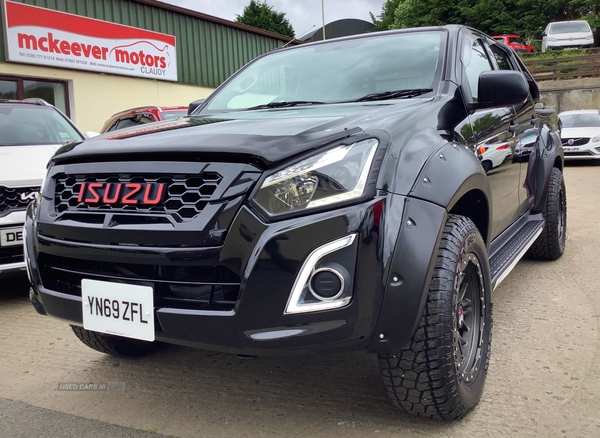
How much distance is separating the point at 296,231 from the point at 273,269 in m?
0.14

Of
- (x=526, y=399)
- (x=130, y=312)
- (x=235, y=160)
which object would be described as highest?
(x=235, y=160)

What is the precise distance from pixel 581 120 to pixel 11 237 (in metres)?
13.0

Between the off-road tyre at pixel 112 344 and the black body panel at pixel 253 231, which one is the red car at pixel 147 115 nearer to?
the off-road tyre at pixel 112 344

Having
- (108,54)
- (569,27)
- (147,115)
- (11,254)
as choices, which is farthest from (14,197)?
(569,27)

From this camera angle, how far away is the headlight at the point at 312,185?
1.76 meters

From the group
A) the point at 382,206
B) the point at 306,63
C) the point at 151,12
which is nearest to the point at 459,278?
the point at 382,206

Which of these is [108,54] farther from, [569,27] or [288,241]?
[569,27]

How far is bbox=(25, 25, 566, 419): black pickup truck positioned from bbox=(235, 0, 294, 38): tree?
42.8 metres

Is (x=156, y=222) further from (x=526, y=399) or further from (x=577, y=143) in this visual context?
(x=577, y=143)

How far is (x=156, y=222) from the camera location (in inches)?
72.8

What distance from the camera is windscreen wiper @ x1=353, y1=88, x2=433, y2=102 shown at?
2.58m

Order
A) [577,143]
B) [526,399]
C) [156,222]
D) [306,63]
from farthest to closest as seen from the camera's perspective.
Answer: [577,143], [306,63], [526,399], [156,222]

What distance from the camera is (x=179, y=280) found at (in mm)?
1854

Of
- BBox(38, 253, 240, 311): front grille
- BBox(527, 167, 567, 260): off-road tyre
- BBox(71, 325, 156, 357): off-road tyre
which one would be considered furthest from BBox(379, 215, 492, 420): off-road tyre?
BBox(527, 167, 567, 260): off-road tyre
